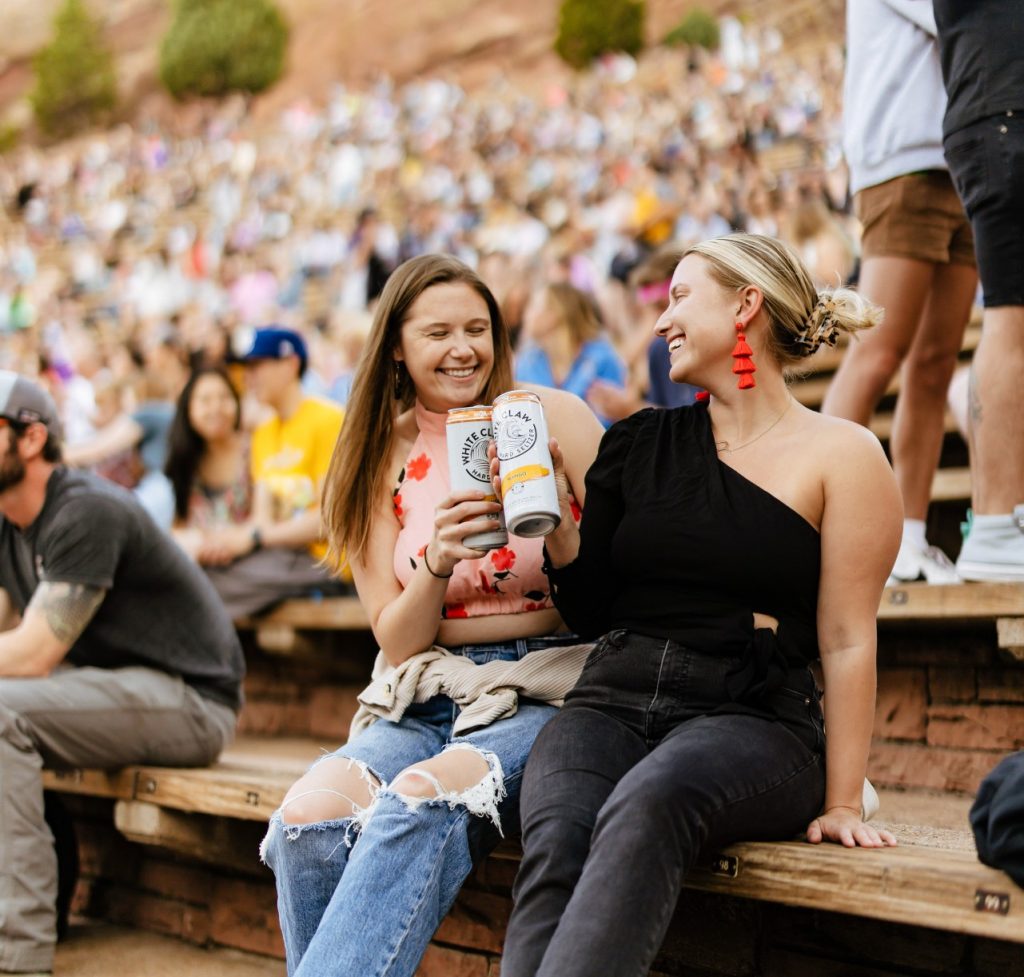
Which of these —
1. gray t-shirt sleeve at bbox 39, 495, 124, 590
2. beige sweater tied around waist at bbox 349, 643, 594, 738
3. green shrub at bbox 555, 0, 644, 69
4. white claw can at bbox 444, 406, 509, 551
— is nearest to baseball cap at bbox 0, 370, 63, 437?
gray t-shirt sleeve at bbox 39, 495, 124, 590

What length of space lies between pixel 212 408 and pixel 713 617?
298 cm

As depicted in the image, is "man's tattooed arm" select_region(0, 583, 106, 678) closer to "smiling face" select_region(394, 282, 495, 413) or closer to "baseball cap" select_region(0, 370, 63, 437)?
"baseball cap" select_region(0, 370, 63, 437)

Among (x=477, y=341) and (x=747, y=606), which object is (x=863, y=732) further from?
(x=477, y=341)

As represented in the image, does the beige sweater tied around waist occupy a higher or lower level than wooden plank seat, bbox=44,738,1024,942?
higher

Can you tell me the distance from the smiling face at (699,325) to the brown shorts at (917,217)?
0.94 metres

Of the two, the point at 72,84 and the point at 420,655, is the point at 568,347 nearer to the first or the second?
the point at 420,655

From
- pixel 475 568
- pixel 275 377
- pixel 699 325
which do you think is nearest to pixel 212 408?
pixel 275 377

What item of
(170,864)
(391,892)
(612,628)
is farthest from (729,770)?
(170,864)

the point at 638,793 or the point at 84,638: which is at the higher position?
the point at 638,793

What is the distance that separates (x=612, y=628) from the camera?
2.24 meters

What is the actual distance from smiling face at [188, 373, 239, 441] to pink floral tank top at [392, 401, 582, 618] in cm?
226

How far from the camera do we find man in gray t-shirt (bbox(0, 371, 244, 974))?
302 centimetres

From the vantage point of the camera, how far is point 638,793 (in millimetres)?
1812

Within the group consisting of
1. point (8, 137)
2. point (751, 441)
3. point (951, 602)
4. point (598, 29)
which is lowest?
point (951, 602)
